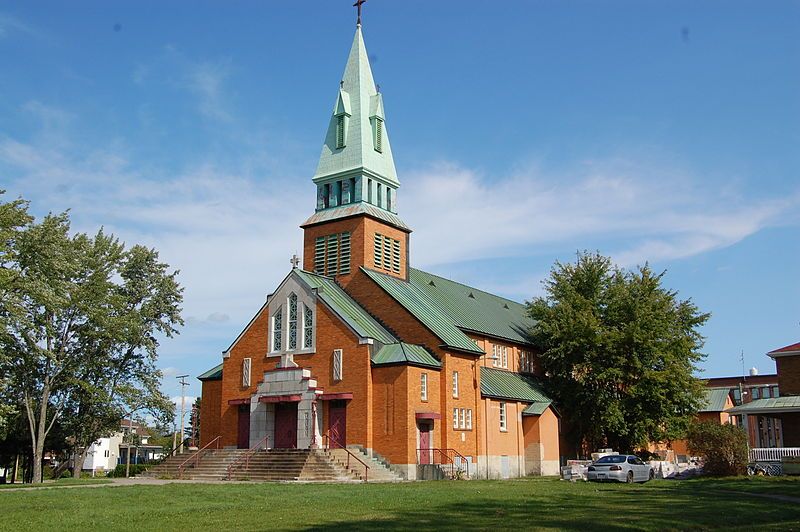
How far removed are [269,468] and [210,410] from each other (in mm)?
11036

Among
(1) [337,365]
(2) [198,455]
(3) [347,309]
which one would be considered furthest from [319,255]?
(2) [198,455]

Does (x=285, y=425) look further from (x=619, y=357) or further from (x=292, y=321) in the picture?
(x=619, y=357)

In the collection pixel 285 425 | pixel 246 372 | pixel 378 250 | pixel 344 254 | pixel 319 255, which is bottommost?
pixel 285 425

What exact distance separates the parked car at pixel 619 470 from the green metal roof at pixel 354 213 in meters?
19.9

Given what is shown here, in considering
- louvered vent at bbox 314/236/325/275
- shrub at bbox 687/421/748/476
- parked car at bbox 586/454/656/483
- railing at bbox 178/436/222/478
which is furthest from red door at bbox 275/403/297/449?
shrub at bbox 687/421/748/476

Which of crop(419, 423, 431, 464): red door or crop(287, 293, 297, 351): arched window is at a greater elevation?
crop(287, 293, 297, 351): arched window

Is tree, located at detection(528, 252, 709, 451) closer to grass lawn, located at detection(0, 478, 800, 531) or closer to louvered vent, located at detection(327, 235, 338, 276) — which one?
louvered vent, located at detection(327, 235, 338, 276)

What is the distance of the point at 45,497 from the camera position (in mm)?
25359

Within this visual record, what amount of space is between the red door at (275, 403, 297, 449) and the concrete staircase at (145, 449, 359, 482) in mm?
2040

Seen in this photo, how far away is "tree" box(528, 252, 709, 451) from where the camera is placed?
49906 millimetres

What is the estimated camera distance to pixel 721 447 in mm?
39719

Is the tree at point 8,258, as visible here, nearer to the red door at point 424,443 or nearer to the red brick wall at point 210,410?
the red brick wall at point 210,410

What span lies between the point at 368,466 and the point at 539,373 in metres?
22.2

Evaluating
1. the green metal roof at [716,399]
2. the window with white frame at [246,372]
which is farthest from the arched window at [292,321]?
the green metal roof at [716,399]
